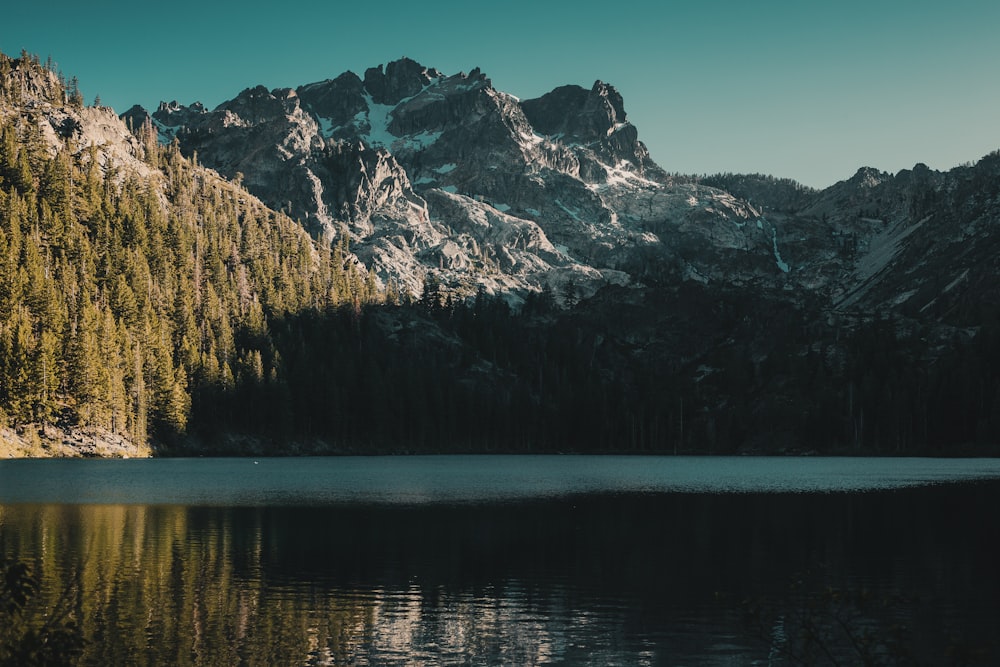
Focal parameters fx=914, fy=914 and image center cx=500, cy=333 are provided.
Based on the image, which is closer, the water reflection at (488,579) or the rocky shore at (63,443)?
the water reflection at (488,579)

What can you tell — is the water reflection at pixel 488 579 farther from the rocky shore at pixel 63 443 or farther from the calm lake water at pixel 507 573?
the rocky shore at pixel 63 443

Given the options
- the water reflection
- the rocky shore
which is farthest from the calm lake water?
the rocky shore

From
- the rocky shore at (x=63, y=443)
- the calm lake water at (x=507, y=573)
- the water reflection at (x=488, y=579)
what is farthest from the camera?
the rocky shore at (x=63, y=443)

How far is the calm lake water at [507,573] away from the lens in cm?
3591

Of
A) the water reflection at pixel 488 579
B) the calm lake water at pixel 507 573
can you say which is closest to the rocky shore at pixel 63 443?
the calm lake water at pixel 507 573

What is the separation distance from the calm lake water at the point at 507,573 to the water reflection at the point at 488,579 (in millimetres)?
181

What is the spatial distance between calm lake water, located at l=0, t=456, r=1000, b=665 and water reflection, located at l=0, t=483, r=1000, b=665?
18 centimetres

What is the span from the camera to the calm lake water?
35.9 metres

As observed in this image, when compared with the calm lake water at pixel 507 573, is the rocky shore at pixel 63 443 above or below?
above

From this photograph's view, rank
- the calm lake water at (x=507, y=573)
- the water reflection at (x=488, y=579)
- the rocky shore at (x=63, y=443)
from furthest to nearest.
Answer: the rocky shore at (x=63, y=443) < the water reflection at (x=488, y=579) < the calm lake water at (x=507, y=573)

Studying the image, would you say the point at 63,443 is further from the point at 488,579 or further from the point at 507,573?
the point at 488,579

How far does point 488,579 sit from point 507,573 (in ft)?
7.49

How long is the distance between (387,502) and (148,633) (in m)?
59.2

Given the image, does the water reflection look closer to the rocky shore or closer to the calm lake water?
the calm lake water
